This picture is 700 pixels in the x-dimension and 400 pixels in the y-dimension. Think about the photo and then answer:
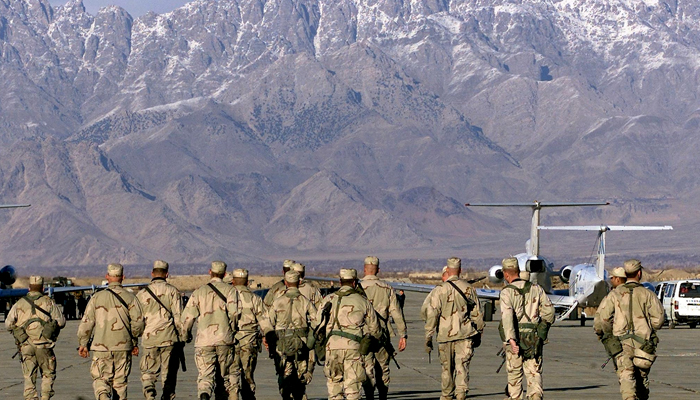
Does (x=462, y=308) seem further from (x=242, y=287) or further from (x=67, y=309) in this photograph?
(x=67, y=309)

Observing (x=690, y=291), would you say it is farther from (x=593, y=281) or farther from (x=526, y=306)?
(x=526, y=306)

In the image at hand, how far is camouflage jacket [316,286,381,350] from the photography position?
64.8ft

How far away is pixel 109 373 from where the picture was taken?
66.6ft

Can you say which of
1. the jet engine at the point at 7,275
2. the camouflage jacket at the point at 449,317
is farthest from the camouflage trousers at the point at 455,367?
the jet engine at the point at 7,275

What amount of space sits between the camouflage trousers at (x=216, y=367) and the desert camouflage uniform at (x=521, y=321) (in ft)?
13.5

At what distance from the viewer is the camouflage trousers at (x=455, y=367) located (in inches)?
822

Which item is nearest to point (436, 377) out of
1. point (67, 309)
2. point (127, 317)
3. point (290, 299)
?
point (290, 299)

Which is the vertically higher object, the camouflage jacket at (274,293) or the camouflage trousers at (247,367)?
the camouflage jacket at (274,293)

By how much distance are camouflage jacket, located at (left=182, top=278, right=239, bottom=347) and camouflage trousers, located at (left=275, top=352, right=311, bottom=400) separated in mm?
1073

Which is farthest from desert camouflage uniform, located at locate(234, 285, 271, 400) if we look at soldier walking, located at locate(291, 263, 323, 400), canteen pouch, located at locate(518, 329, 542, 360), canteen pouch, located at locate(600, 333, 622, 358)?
canteen pouch, located at locate(600, 333, 622, 358)

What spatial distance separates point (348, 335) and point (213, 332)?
2325 mm

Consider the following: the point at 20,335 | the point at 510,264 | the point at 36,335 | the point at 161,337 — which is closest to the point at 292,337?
the point at 161,337

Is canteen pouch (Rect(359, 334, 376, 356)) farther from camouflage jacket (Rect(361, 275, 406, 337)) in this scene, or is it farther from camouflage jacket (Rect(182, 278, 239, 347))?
camouflage jacket (Rect(182, 278, 239, 347))

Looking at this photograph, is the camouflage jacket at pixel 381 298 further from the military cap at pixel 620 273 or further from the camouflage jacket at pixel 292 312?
the military cap at pixel 620 273
